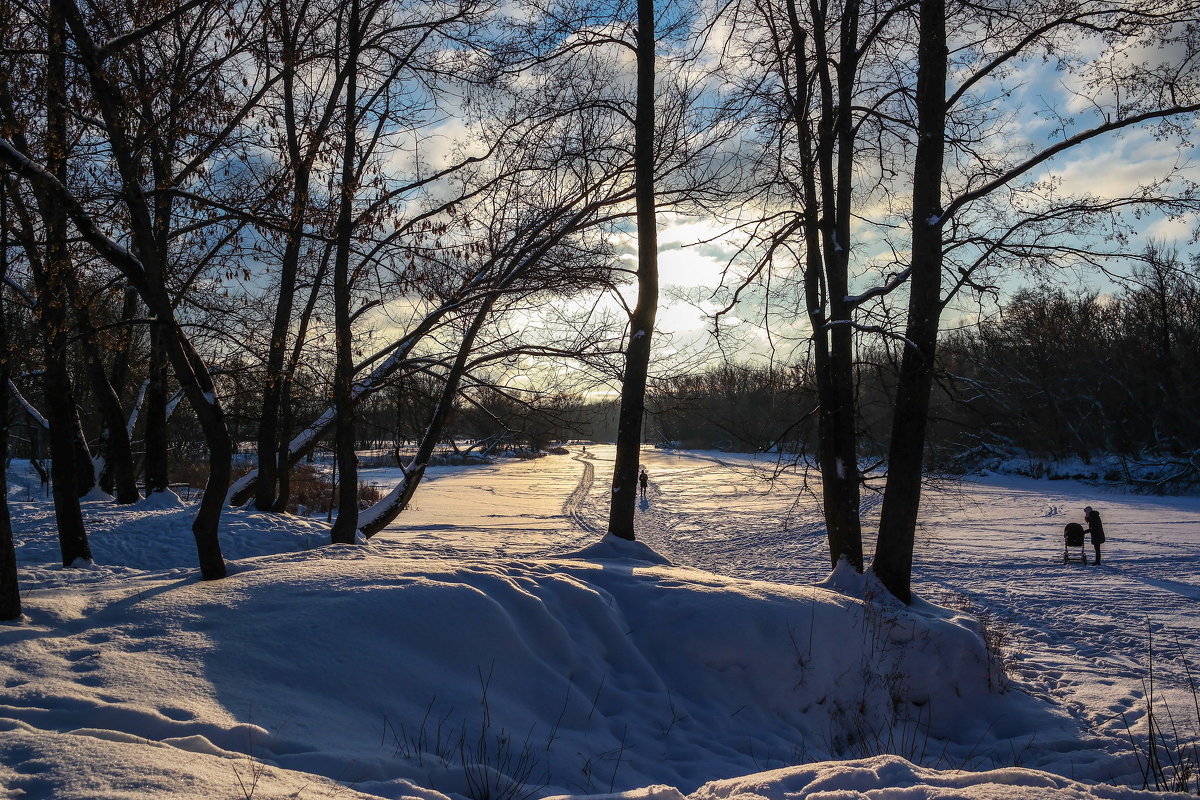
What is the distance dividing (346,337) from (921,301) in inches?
310

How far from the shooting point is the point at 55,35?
516cm

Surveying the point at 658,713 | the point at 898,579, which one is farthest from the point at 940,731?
the point at 658,713

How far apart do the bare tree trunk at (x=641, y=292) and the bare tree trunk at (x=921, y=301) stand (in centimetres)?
344

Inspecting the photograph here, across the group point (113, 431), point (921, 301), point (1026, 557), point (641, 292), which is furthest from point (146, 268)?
Answer: point (1026, 557)

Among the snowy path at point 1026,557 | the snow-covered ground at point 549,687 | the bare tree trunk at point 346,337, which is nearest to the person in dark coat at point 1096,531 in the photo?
the snowy path at point 1026,557

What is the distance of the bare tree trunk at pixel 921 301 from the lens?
7.99 meters

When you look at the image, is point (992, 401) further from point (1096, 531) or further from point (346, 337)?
point (346, 337)

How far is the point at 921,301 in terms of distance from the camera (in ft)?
26.3

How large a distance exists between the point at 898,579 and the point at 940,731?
218cm

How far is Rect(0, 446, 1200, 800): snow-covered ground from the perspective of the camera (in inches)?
130

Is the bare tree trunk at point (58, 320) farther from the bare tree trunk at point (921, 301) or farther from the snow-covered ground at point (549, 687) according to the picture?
the bare tree trunk at point (921, 301)

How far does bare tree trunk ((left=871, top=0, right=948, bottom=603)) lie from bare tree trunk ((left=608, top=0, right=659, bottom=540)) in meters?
3.44

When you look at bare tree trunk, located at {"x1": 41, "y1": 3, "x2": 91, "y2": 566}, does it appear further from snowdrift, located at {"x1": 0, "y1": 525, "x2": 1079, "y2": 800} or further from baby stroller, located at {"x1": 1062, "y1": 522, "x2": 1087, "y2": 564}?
baby stroller, located at {"x1": 1062, "y1": 522, "x2": 1087, "y2": 564}

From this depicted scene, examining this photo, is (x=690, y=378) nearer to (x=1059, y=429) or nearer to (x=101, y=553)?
(x=101, y=553)
